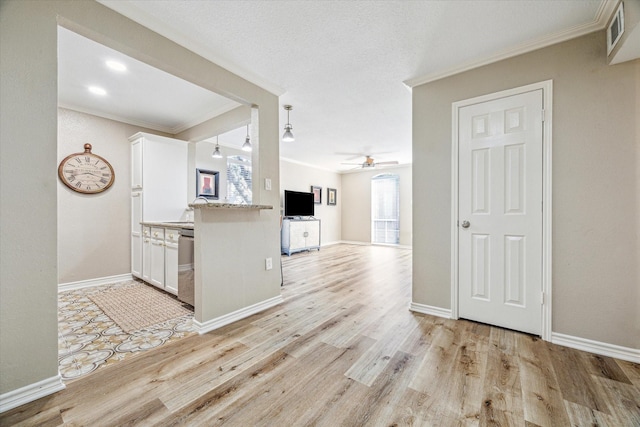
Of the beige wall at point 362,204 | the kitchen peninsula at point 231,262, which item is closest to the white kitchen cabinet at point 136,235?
the kitchen peninsula at point 231,262

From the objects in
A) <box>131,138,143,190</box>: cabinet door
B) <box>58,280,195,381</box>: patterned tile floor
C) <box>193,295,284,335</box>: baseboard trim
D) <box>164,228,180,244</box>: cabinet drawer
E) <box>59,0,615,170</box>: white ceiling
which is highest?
<box>59,0,615,170</box>: white ceiling

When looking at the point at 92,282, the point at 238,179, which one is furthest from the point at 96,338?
the point at 238,179

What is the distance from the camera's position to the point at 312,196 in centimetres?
711

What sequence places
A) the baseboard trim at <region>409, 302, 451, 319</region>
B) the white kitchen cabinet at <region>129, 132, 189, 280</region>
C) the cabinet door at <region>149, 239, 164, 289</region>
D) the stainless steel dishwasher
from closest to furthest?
1. the baseboard trim at <region>409, 302, 451, 319</region>
2. the stainless steel dishwasher
3. the cabinet door at <region>149, 239, 164, 289</region>
4. the white kitchen cabinet at <region>129, 132, 189, 280</region>

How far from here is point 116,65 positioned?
2418 millimetres

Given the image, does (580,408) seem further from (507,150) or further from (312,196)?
(312,196)

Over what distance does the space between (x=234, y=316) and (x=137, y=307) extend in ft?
3.93

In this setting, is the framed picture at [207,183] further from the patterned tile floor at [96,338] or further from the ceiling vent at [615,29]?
the ceiling vent at [615,29]

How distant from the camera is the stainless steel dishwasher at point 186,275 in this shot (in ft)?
8.55

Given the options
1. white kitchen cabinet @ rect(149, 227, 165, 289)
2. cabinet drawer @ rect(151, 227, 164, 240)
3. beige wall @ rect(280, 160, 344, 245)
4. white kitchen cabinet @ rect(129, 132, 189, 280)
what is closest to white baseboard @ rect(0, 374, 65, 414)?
white kitchen cabinet @ rect(149, 227, 165, 289)

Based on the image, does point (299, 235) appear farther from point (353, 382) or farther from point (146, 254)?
point (353, 382)

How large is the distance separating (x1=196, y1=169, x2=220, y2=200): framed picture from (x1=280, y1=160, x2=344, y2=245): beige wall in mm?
1816

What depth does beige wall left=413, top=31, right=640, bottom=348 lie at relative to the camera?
70.1 inches

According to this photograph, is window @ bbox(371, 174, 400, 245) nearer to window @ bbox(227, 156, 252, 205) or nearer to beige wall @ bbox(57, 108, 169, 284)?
window @ bbox(227, 156, 252, 205)
